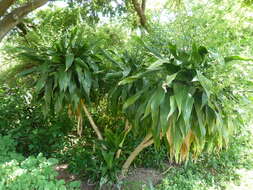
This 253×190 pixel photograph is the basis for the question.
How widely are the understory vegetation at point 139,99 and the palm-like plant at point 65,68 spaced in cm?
1

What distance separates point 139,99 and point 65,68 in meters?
0.80

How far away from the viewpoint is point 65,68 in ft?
7.18

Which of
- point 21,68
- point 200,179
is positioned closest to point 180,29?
point 21,68

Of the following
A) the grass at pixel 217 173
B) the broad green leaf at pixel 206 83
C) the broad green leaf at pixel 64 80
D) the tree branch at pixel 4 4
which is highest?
the tree branch at pixel 4 4

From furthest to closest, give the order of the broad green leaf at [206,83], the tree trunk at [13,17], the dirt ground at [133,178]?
the tree trunk at [13,17], the dirt ground at [133,178], the broad green leaf at [206,83]

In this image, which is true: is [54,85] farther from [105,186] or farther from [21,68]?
[105,186]

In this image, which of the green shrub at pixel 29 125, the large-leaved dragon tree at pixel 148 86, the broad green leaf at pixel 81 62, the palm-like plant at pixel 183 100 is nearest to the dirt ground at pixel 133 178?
the large-leaved dragon tree at pixel 148 86

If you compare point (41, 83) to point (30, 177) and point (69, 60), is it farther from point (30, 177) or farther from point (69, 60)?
point (30, 177)

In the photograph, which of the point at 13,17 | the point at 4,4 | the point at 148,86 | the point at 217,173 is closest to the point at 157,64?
the point at 148,86

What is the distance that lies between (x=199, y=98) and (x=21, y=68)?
1.87 m

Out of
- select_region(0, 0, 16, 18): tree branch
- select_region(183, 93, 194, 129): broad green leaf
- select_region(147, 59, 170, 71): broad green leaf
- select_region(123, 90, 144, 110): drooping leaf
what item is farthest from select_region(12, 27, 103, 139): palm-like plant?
select_region(0, 0, 16, 18): tree branch

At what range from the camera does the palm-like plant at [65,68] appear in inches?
85.2

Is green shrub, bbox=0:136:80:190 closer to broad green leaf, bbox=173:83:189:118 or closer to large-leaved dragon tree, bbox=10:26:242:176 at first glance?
large-leaved dragon tree, bbox=10:26:242:176

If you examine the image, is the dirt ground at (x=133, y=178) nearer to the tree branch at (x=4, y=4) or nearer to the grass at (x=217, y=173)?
the grass at (x=217, y=173)
